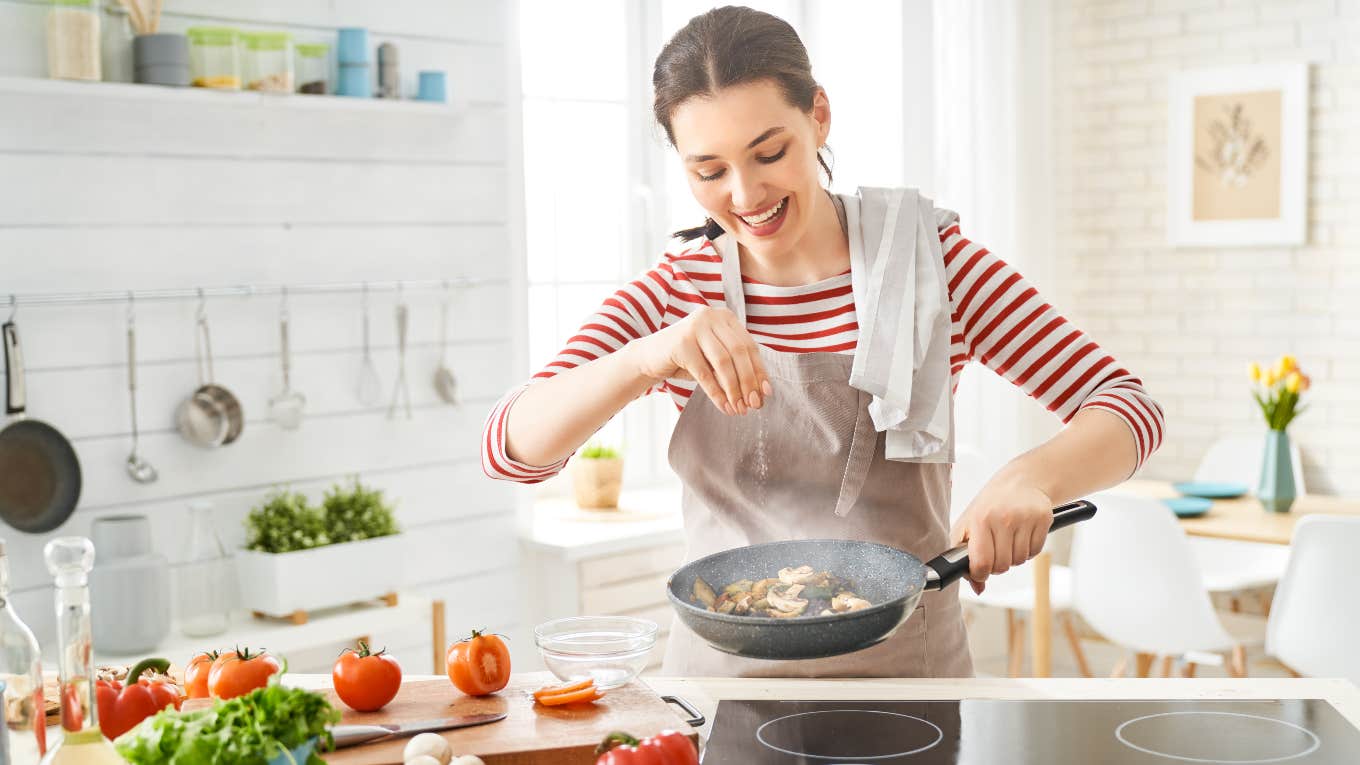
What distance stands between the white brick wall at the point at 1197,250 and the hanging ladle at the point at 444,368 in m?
2.62

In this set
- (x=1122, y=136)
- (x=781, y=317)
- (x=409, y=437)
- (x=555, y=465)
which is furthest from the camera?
(x=1122, y=136)

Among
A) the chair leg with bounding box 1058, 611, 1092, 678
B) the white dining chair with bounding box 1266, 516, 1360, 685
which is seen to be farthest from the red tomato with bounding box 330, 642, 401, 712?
the chair leg with bounding box 1058, 611, 1092, 678

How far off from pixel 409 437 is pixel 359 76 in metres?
0.85

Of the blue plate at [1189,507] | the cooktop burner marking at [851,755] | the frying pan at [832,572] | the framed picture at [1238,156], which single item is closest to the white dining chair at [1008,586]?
the blue plate at [1189,507]

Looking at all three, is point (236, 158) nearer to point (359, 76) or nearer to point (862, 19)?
point (359, 76)

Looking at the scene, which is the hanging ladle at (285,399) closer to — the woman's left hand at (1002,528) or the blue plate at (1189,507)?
the woman's left hand at (1002,528)

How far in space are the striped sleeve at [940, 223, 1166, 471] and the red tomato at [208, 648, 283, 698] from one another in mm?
962

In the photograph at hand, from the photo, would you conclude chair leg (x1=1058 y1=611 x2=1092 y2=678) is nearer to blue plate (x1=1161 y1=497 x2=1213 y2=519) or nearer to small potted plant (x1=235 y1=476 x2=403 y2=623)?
blue plate (x1=1161 y1=497 x2=1213 y2=519)

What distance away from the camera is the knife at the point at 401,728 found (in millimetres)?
1329

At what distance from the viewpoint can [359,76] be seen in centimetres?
306

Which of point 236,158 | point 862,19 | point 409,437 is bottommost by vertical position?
point 409,437

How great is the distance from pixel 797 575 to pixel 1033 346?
44 centimetres

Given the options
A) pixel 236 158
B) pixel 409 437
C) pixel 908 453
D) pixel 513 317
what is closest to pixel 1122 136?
pixel 513 317

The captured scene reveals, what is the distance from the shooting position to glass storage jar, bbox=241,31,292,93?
2.87 meters
